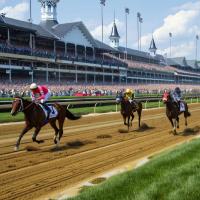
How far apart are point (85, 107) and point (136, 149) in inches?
766

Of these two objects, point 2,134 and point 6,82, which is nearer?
point 2,134

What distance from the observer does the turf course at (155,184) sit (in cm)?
562

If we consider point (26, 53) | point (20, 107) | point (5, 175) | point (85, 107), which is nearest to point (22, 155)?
point (20, 107)

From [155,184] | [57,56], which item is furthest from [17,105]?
[57,56]

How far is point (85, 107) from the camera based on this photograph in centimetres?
3075

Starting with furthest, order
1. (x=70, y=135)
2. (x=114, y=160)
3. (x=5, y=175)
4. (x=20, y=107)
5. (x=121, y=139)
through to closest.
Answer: (x=70, y=135) → (x=121, y=139) → (x=20, y=107) → (x=114, y=160) → (x=5, y=175)

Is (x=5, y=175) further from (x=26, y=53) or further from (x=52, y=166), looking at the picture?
(x=26, y=53)

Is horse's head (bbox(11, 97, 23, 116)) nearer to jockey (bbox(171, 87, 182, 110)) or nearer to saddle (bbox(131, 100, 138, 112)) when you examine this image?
jockey (bbox(171, 87, 182, 110))

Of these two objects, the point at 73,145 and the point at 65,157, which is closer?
the point at 65,157

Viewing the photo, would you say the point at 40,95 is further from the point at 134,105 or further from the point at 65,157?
the point at 134,105

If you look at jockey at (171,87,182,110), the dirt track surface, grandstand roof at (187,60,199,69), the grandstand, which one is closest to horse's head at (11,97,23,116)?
the dirt track surface

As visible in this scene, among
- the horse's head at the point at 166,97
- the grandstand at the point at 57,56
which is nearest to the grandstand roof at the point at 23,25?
the grandstand at the point at 57,56

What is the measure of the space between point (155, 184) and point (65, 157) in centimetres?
391

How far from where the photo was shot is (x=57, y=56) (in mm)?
50656
